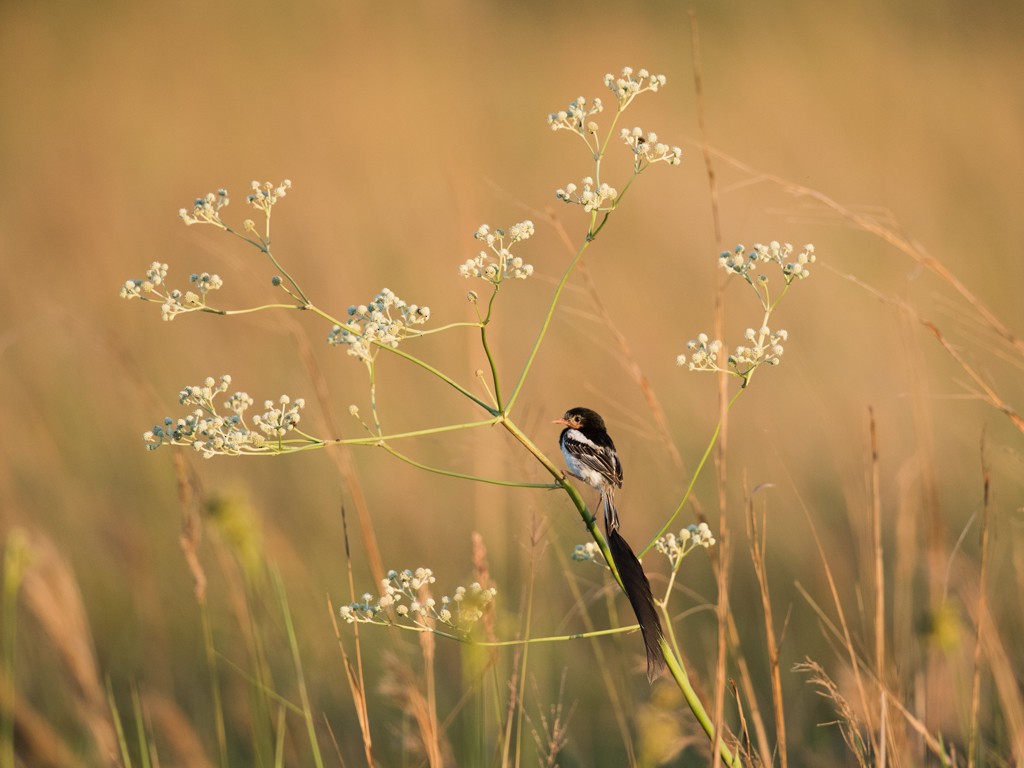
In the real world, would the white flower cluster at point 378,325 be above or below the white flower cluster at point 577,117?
below

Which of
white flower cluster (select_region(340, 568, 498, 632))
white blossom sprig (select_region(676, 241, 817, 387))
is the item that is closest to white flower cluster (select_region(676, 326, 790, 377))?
white blossom sprig (select_region(676, 241, 817, 387))

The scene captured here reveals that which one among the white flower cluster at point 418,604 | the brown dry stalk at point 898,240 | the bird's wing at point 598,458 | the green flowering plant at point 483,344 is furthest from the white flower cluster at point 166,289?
the brown dry stalk at point 898,240

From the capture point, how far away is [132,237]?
7.13m

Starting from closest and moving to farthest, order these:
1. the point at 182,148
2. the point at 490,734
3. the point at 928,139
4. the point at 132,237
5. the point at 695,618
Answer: the point at 490,734
the point at 695,618
the point at 132,237
the point at 928,139
the point at 182,148

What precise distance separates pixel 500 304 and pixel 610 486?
183 inches

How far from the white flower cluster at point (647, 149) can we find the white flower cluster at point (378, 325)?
0.40m

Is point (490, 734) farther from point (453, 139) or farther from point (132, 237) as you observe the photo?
point (453, 139)

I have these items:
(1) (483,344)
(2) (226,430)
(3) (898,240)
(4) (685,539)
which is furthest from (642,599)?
(3) (898,240)

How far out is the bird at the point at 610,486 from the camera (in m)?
1.32

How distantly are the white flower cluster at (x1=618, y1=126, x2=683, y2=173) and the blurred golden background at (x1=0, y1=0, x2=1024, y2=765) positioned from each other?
596 millimetres

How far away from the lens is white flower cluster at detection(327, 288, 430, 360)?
1392 mm

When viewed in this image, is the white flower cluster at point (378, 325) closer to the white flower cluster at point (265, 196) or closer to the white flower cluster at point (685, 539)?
the white flower cluster at point (265, 196)

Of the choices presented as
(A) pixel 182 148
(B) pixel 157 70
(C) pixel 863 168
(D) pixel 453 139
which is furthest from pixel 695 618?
(B) pixel 157 70

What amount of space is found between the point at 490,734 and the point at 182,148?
703 centimetres
